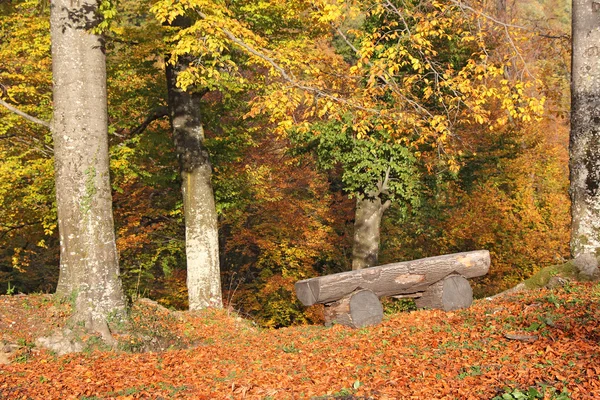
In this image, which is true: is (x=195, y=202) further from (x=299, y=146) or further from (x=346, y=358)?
(x=346, y=358)

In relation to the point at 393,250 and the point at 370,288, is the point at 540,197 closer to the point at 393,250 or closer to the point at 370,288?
the point at 393,250

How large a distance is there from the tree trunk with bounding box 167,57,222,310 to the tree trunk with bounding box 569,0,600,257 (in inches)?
292

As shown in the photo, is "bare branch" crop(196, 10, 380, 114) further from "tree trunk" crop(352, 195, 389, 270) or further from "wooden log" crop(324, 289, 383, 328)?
"tree trunk" crop(352, 195, 389, 270)

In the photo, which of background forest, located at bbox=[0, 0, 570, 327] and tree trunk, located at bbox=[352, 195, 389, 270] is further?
tree trunk, located at bbox=[352, 195, 389, 270]

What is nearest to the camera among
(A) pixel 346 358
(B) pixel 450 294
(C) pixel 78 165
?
(A) pixel 346 358

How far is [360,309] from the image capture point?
9680 mm

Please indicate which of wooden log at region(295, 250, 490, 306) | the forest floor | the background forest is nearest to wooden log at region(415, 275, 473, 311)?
wooden log at region(295, 250, 490, 306)

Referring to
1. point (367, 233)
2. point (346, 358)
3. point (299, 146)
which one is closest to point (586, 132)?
point (346, 358)

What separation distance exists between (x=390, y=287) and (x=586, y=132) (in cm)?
413

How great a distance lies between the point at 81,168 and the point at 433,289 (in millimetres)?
6247

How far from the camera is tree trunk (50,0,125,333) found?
8625 millimetres

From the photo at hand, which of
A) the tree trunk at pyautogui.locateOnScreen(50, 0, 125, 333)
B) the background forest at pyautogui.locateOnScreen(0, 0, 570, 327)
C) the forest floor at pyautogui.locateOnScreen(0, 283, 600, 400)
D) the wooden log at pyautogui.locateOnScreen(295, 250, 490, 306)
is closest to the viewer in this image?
the forest floor at pyautogui.locateOnScreen(0, 283, 600, 400)

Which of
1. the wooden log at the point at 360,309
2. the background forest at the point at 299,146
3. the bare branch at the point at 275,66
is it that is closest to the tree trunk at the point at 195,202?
the background forest at the point at 299,146

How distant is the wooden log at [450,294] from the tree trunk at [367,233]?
7513mm
